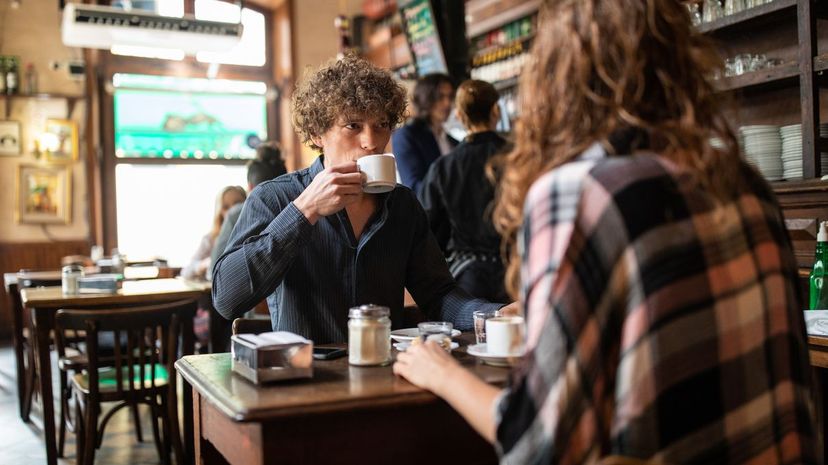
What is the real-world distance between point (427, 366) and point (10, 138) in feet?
25.4

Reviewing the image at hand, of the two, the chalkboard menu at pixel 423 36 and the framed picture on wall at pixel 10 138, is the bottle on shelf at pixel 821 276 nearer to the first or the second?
the chalkboard menu at pixel 423 36

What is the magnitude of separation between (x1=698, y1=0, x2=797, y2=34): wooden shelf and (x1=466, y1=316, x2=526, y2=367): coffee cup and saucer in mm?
2582

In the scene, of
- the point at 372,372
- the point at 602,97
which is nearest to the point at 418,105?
the point at 372,372

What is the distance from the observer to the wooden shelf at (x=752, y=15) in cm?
340

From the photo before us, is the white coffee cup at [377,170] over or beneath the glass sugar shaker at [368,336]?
over

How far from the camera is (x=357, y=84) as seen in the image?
6.66 feet

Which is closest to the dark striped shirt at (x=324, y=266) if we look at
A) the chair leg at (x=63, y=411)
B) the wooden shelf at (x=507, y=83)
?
the chair leg at (x=63, y=411)

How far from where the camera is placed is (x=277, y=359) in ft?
4.44

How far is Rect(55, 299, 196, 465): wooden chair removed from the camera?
3.07 m

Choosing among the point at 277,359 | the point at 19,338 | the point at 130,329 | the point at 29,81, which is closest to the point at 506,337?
the point at 277,359

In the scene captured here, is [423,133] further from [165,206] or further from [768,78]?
[165,206]

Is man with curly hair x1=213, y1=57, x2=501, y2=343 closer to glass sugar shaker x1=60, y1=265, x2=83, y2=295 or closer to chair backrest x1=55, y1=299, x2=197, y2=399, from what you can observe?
chair backrest x1=55, y1=299, x2=197, y2=399

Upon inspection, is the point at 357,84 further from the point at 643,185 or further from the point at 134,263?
the point at 134,263

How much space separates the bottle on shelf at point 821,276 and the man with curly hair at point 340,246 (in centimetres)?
118
